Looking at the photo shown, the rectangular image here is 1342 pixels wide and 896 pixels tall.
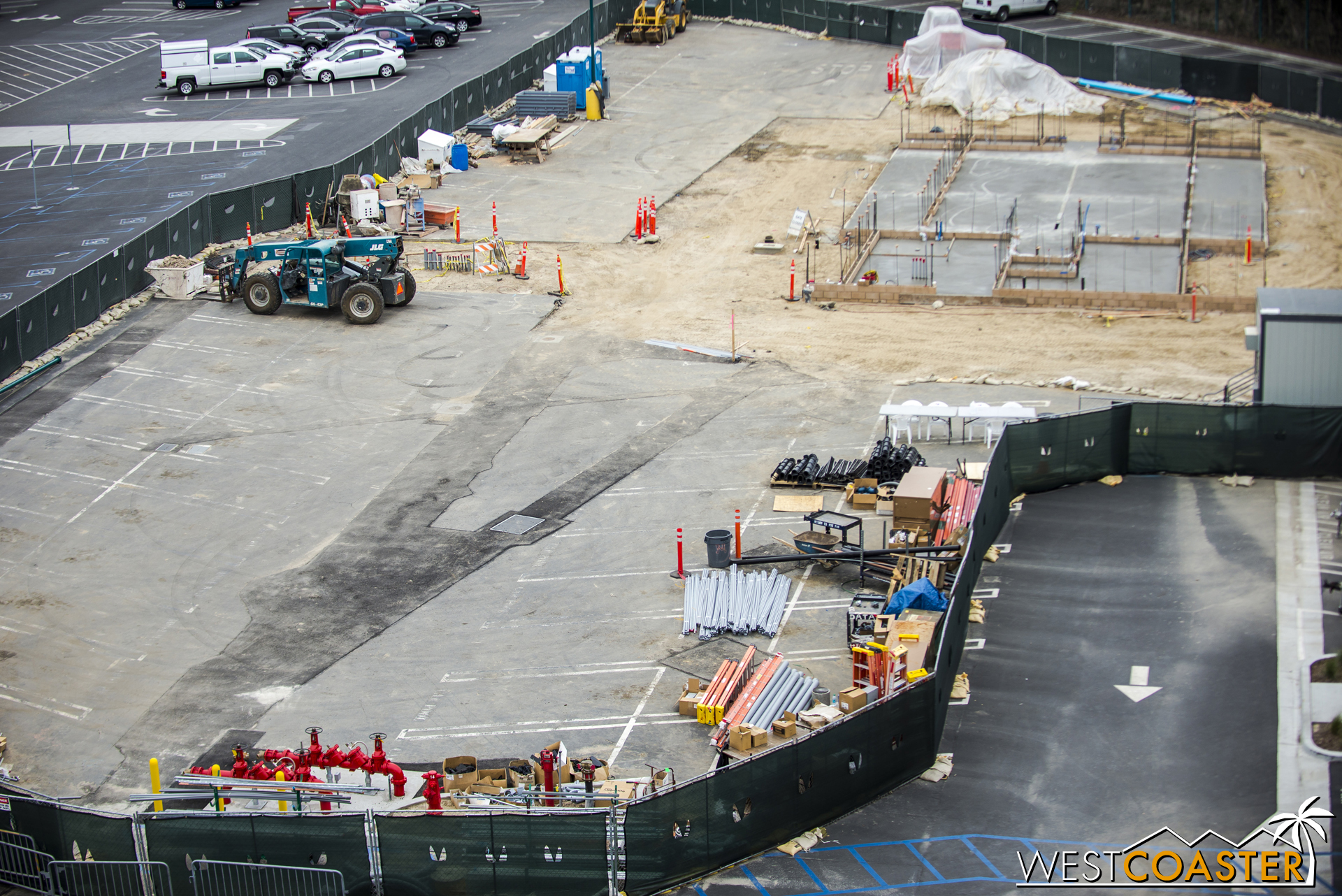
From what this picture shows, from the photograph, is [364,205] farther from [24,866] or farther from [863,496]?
[24,866]

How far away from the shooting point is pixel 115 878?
19016 mm

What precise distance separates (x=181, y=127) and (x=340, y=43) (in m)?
10.1

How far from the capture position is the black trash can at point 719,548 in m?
27.7

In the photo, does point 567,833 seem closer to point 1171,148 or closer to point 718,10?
point 1171,148

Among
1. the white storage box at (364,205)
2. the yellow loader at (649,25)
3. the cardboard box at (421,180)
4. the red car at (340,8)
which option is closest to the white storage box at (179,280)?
the white storage box at (364,205)

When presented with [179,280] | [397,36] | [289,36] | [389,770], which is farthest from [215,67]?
[389,770]

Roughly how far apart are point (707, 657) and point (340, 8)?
183ft

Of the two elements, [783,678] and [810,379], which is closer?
[783,678]

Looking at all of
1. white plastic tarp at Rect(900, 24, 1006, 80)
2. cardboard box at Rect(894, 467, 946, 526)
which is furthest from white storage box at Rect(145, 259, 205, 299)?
white plastic tarp at Rect(900, 24, 1006, 80)

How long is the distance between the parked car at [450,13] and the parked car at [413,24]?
1.04 m

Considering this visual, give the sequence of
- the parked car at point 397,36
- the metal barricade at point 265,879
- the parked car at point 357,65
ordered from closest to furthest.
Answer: the metal barricade at point 265,879, the parked car at point 357,65, the parked car at point 397,36

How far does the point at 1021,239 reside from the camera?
45.8 metres

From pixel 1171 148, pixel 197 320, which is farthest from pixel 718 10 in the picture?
pixel 197 320

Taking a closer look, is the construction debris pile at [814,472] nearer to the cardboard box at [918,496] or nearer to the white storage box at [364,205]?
the cardboard box at [918,496]
